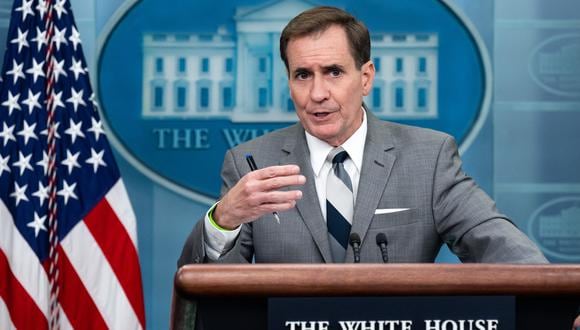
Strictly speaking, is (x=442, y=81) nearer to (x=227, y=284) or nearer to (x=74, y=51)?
(x=74, y=51)

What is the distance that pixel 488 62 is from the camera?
3658mm

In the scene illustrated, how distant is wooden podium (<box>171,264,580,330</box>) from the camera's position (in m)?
1.19

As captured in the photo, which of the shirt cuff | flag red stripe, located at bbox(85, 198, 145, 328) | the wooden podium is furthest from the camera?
flag red stripe, located at bbox(85, 198, 145, 328)

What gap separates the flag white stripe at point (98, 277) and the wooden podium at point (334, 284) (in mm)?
2205

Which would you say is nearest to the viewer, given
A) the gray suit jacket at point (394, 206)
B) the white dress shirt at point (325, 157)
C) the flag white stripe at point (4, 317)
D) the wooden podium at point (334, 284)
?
the wooden podium at point (334, 284)

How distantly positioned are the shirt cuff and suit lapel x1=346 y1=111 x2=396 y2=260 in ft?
1.35

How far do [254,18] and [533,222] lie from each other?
1.51 metres

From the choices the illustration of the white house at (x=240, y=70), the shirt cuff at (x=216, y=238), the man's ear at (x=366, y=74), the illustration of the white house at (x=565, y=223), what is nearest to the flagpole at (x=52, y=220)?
the illustration of the white house at (x=240, y=70)

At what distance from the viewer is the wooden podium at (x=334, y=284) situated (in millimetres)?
1194

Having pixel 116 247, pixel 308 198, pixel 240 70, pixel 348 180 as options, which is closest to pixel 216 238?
pixel 308 198

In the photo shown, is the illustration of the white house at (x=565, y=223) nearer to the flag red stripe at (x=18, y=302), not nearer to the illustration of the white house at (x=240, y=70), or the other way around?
the illustration of the white house at (x=240, y=70)

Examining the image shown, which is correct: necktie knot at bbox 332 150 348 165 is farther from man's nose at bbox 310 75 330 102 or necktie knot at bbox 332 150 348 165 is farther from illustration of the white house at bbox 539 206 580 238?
illustration of the white house at bbox 539 206 580 238

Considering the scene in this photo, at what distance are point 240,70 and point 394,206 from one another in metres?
1.68

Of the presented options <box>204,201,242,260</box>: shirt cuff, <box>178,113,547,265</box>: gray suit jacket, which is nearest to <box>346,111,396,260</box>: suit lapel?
<box>178,113,547,265</box>: gray suit jacket
